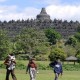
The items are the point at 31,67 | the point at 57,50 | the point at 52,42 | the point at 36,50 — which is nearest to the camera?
the point at 31,67

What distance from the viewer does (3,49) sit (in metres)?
86.5

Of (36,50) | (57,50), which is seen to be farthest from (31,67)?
(36,50)

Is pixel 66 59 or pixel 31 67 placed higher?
pixel 31 67

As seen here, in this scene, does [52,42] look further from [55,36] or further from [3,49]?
[3,49]

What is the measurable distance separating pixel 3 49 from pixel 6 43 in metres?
2.91

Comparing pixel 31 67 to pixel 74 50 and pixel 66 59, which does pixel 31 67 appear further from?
pixel 74 50

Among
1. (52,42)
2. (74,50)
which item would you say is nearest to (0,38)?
(74,50)

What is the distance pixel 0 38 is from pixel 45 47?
62.4ft

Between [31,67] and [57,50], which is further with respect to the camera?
[57,50]

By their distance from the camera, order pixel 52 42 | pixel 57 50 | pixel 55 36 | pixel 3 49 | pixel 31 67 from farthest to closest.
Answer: pixel 55 36
pixel 52 42
pixel 57 50
pixel 3 49
pixel 31 67

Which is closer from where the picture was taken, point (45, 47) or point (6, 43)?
point (6, 43)

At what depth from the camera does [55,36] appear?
544 ft

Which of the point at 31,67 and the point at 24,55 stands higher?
the point at 31,67

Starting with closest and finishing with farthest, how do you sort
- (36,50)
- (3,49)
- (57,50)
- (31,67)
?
(31,67), (3,49), (57,50), (36,50)
